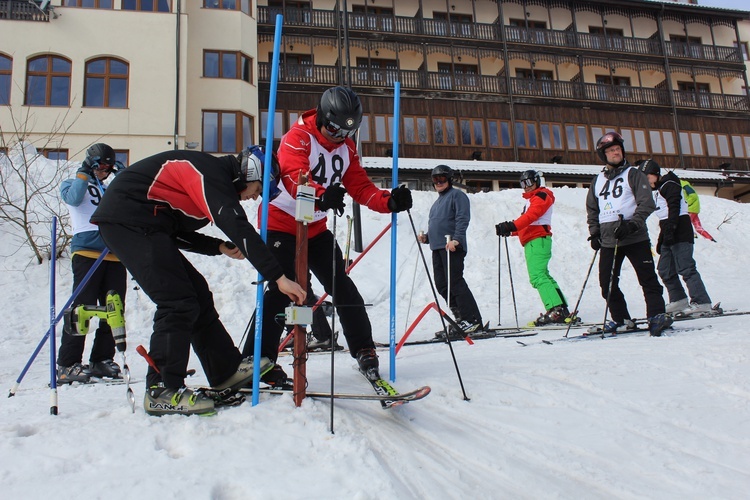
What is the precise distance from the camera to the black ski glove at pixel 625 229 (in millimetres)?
5016

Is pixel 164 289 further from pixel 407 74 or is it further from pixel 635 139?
pixel 635 139

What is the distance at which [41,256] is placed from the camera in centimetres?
886

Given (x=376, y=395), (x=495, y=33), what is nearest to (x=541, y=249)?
→ (x=376, y=395)

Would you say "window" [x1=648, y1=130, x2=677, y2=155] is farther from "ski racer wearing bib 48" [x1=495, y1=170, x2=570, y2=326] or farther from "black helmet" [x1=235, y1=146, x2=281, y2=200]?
"black helmet" [x1=235, y1=146, x2=281, y2=200]

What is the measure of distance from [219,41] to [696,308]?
1807 centimetres

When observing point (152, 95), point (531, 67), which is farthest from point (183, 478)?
point (531, 67)

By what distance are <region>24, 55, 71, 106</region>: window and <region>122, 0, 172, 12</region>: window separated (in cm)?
289

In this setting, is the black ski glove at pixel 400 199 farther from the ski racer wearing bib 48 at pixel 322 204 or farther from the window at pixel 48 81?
the window at pixel 48 81

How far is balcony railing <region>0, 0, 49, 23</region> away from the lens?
1705 cm

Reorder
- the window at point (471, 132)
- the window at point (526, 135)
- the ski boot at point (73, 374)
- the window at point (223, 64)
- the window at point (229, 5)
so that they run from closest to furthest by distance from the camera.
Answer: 1. the ski boot at point (73, 374)
2. the window at point (223, 64)
3. the window at point (229, 5)
4. the window at point (471, 132)
5. the window at point (526, 135)

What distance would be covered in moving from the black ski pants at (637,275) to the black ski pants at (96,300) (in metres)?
4.66

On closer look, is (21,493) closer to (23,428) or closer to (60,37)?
(23,428)

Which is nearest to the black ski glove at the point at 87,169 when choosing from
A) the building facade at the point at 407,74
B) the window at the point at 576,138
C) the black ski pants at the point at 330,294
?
the black ski pants at the point at 330,294

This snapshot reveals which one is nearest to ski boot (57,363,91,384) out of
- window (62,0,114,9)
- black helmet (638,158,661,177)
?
black helmet (638,158,661,177)
